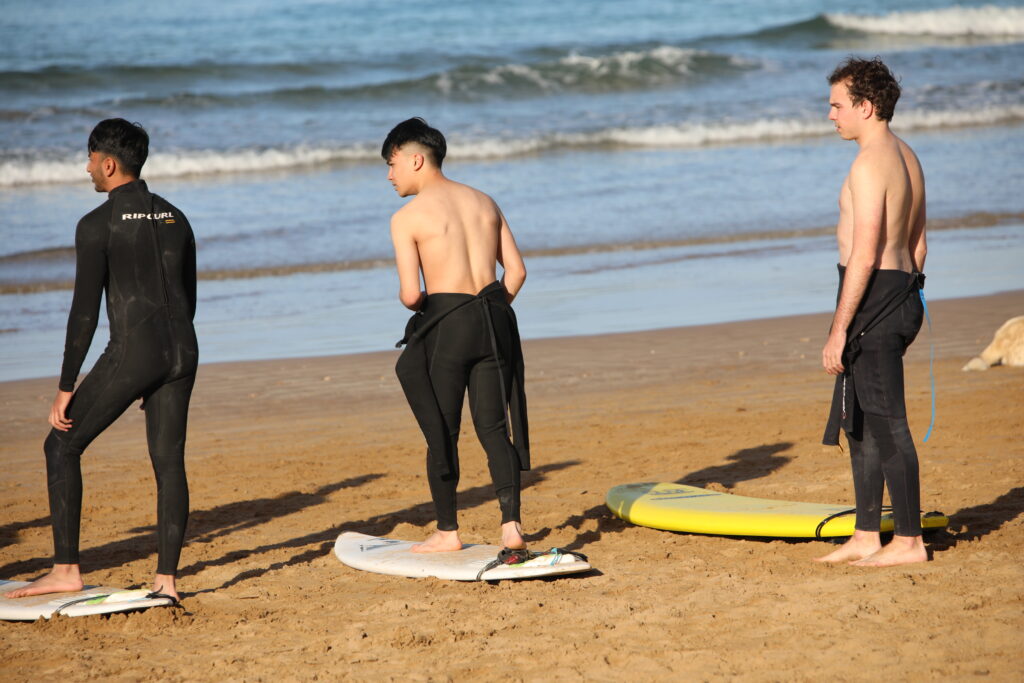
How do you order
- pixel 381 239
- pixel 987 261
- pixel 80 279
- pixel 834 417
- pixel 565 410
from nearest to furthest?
pixel 80 279 < pixel 834 417 < pixel 565 410 < pixel 987 261 < pixel 381 239

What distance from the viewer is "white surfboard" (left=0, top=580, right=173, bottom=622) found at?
4.52 meters

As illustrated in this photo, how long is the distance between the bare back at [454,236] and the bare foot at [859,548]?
1.84 metres

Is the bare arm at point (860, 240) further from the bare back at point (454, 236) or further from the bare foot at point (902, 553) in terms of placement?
the bare back at point (454, 236)

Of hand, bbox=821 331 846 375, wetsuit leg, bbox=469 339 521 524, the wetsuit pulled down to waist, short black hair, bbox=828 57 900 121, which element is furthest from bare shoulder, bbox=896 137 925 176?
wetsuit leg, bbox=469 339 521 524

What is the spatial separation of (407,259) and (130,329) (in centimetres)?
112

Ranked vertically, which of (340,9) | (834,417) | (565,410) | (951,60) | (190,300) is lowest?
(565,410)

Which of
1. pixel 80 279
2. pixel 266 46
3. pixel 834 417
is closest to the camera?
pixel 80 279

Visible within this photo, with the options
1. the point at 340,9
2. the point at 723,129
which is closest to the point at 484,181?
the point at 723,129

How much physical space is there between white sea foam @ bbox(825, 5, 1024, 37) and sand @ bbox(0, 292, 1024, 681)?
3076 cm

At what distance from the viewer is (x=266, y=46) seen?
33344mm

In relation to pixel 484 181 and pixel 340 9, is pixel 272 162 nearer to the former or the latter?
pixel 484 181

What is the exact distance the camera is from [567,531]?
5.77 metres

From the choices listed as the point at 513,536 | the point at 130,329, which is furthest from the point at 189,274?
the point at 513,536

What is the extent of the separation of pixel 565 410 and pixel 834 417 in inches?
144
